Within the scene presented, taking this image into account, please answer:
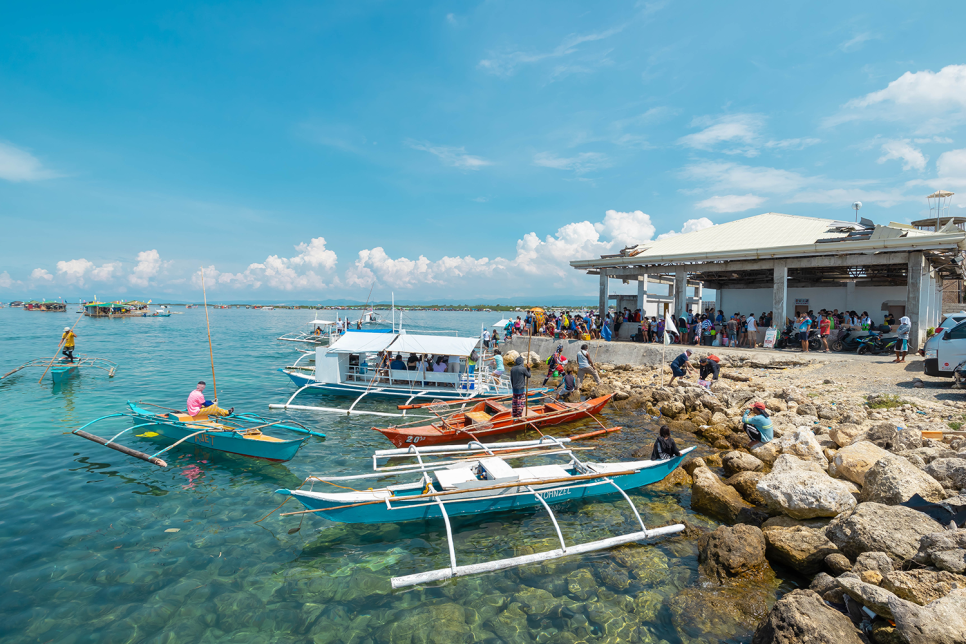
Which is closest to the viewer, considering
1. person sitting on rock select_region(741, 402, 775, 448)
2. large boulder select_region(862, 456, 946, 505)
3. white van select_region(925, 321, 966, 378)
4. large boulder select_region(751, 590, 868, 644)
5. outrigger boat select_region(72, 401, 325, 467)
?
large boulder select_region(751, 590, 868, 644)

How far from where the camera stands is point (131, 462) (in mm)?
11883

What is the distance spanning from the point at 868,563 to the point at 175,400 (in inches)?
921

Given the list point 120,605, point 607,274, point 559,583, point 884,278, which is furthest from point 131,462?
point 884,278

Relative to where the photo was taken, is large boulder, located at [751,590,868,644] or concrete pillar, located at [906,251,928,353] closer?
large boulder, located at [751,590,868,644]

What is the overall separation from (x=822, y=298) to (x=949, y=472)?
21.9 meters

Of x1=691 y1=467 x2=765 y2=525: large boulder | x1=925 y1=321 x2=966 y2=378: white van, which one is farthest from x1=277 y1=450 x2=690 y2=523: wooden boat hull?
x1=925 y1=321 x2=966 y2=378: white van

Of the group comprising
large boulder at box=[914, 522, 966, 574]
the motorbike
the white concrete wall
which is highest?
the white concrete wall

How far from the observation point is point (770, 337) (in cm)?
2123

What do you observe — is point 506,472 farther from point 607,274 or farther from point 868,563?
point 607,274

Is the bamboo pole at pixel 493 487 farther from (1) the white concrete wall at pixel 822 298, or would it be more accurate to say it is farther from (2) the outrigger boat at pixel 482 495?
(1) the white concrete wall at pixel 822 298

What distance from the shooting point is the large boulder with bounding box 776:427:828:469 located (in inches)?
377

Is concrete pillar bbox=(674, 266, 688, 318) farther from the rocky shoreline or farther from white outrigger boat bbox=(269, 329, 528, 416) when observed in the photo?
white outrigger boat bbox=(269, 329, 528, 416)

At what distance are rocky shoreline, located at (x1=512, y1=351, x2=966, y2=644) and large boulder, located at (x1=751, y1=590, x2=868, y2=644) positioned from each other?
1cm

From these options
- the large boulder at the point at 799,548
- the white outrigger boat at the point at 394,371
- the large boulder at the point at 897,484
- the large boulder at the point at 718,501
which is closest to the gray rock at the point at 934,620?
the large boulder at the point at 799,548
